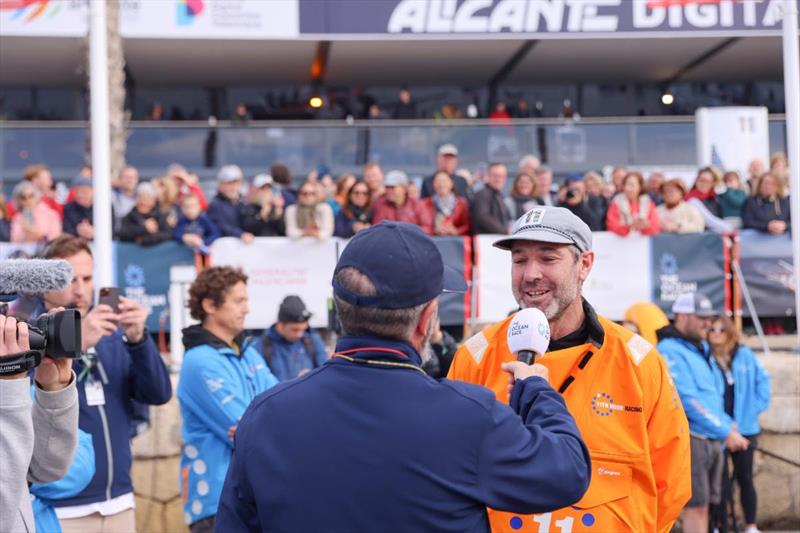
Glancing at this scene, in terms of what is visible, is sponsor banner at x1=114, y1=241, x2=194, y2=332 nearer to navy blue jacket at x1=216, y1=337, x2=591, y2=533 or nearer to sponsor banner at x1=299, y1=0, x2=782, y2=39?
sponsor banner at x1=299, y1=0, x2=782, y2=39

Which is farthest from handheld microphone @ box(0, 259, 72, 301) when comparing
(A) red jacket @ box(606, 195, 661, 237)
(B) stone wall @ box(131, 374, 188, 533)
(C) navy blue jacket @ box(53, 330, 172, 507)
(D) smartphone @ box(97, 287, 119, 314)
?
(A) red jacket @ box(606, 195, 661, 237)

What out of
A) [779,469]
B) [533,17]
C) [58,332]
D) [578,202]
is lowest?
[779,469]

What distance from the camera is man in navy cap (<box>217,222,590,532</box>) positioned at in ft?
8.21

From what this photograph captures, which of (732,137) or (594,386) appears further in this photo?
(732,137)

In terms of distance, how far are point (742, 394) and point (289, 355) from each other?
3.54 meters

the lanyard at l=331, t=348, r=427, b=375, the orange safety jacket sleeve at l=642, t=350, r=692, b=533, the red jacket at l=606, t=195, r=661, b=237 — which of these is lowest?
the orange safety jacket sleeve at l=642, t=350, r=692, b=533

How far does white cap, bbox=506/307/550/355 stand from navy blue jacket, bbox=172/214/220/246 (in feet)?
25.7

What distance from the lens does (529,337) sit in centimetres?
306

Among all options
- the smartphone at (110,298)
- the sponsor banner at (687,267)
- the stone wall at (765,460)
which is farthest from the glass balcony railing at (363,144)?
the smartphone at (110,298)

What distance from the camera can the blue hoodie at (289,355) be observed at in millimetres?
7391

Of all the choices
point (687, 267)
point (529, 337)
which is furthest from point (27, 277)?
point (687, 267)

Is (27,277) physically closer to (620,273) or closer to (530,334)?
(530,334)

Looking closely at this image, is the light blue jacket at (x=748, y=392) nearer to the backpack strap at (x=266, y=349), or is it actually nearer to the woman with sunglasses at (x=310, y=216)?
the backpack strap at (x=266, y=349)

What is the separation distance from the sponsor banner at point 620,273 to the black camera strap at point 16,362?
888 centimetres
